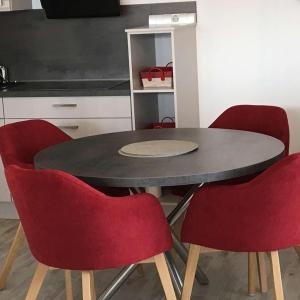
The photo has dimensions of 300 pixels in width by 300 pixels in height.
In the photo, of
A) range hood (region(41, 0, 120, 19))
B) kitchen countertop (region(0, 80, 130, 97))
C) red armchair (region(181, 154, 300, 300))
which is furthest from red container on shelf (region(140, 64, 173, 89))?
red armchair (region(181, 154, 300, 300))

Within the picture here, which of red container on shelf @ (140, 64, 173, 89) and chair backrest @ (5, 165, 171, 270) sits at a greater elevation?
red container on shelf @ (140, 64, 173, 89)

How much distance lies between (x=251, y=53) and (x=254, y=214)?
7.20 ft

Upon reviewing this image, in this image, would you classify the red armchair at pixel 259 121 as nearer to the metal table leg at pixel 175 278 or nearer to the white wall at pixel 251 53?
the metal table leg at pixel 175 278

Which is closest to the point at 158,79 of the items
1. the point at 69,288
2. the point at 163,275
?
the point at 69,288

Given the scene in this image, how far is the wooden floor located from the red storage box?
1165 mm

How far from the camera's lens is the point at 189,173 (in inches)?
96.5

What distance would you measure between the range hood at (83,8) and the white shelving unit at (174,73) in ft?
1.12

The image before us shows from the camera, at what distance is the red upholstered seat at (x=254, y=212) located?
7.89 ft

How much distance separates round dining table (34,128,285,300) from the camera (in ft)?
8.05

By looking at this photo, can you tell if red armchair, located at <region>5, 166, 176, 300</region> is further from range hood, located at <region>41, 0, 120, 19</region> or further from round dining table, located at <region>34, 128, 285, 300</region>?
range hood, located at <region>41, 0, 120, 19</region>

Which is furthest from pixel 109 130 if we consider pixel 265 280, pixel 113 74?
pixel 265 280

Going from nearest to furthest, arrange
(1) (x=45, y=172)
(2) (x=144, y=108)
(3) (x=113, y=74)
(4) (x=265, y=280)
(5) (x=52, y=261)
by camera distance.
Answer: (1) (x=45, y=172), (5) (x=52, y=261), (4) (x=265, y=280), (2) (x=144, y=108), (3) (x=113, y=74)

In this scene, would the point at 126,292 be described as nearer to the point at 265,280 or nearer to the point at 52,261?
the point at 265,280

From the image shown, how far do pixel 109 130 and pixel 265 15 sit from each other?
4.34 feet
